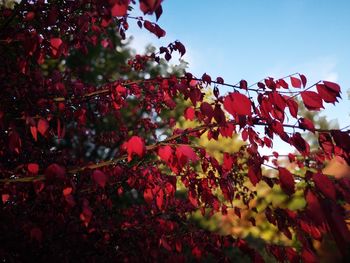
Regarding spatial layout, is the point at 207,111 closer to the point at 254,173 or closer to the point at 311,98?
the point at 254,173

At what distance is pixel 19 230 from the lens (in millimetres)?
4117

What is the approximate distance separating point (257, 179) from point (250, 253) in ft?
4.00

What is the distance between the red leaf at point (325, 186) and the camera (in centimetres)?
170

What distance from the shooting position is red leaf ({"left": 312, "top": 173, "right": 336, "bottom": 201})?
170 cm

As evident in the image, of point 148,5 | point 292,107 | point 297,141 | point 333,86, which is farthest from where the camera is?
point 292,107

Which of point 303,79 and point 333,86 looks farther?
point 303,79

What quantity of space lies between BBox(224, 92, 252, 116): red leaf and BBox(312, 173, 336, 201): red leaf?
64 cm

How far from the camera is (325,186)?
1.74 m

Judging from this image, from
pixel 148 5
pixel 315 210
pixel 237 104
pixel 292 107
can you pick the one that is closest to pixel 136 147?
pixel 237 104

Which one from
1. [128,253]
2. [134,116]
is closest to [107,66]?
[134,116]

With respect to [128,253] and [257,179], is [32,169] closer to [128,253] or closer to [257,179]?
[257,179]

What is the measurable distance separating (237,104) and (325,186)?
31.4 inches

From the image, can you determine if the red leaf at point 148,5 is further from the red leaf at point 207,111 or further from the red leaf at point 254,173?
the red leaf at point 254,173

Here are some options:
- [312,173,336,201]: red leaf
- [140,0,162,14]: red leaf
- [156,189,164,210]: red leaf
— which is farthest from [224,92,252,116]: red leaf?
[156,189,164,210]: red leaf
